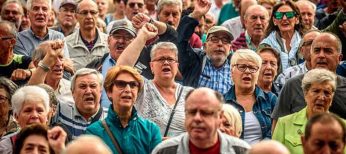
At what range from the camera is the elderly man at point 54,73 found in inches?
539

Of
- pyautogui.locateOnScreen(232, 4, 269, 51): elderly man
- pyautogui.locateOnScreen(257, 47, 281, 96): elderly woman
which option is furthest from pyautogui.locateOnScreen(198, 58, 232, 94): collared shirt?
pyautogui.locateOnScreen(232, 4, 269, 51): elderly man

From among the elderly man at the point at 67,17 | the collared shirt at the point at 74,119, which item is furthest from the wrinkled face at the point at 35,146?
the elderly man at the point at 67,17

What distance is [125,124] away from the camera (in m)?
12.1

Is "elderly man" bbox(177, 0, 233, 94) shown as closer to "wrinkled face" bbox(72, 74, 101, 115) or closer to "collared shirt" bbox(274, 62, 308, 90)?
"collared shirt" bbox(274, 62, 308, 90)

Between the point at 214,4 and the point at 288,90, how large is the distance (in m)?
8.91

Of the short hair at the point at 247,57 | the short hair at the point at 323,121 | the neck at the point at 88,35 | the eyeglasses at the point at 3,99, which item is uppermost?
the neck at the point at 88,35

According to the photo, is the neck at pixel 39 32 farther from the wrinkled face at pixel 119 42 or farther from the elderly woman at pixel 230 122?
the elderly woman at pixel 230 122

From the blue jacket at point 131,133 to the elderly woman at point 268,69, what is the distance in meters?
2.70

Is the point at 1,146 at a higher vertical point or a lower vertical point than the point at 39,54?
lower

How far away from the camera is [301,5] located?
57.7ft

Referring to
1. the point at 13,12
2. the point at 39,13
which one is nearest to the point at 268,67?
the point at 39,13

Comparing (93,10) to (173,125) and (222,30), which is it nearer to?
(222,30)

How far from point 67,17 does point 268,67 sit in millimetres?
3983

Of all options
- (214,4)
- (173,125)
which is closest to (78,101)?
(173,125)
